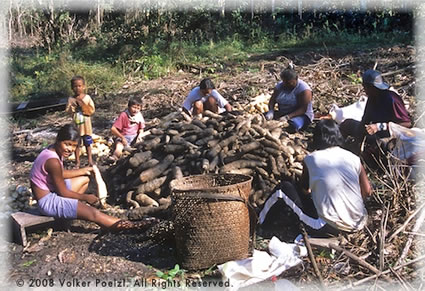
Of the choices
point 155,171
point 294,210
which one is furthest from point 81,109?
point 294,210

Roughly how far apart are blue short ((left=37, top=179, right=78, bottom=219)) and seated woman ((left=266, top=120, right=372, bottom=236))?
1.90 m

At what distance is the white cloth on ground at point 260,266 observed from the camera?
325 centimetres

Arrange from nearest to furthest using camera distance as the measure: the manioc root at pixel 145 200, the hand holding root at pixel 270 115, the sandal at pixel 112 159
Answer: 1. the manioc root at pixel 145 200
2. the sandal at pixel 112 159
3. the hand holding root at pixel 270 115

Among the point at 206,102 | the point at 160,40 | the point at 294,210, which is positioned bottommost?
the point at 294,210

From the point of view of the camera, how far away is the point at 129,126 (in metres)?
6.12

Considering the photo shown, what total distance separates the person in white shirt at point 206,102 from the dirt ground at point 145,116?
55.2 inches

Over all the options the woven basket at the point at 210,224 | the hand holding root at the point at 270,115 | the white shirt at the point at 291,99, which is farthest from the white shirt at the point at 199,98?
the woven basket at the point at 210,224

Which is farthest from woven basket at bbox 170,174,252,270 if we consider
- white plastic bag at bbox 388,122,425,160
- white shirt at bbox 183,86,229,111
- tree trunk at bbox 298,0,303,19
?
tree trunk at bbox 298,0,303,19

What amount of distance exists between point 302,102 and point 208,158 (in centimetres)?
200

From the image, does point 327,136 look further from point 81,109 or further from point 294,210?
point 81,109

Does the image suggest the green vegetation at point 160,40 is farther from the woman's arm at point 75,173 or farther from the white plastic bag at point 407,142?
the white plastic bag at point 407,142

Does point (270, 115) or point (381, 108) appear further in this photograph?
point (270, 115)

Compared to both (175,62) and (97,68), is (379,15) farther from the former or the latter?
(97,68)

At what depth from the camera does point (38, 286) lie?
11.5ft
